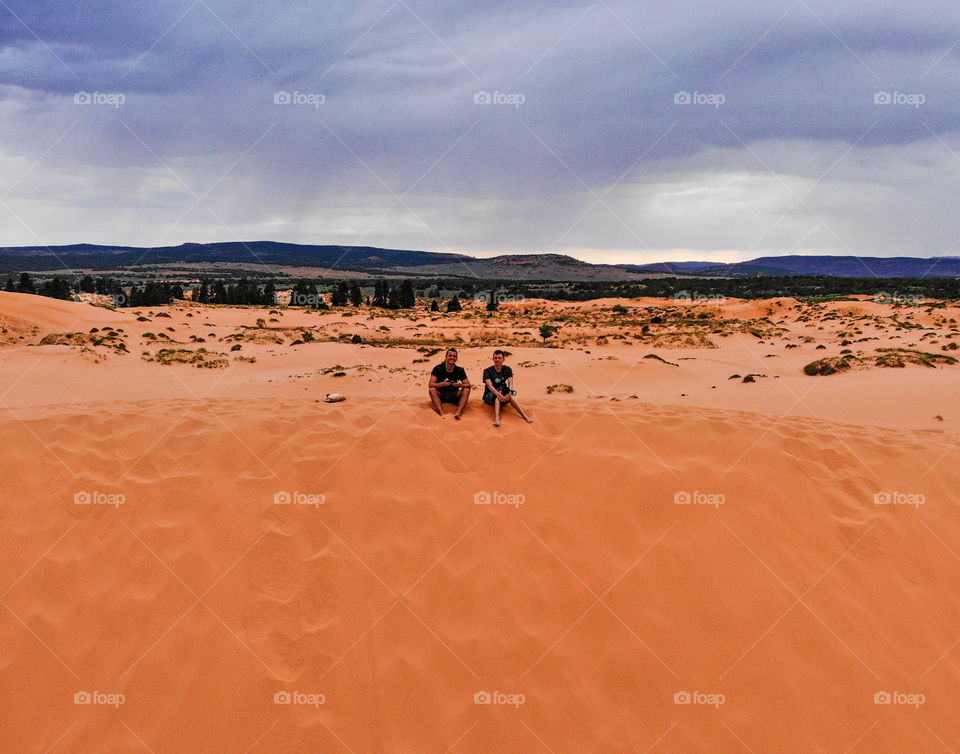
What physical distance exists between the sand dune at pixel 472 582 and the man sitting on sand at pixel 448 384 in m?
0.59


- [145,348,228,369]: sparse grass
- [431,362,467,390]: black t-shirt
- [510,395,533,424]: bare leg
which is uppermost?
[431,362,467,390]: black t-shirt

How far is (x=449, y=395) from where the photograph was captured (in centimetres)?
920

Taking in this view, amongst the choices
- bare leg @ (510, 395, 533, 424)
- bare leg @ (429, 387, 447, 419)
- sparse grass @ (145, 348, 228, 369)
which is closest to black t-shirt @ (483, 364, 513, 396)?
bare leg @ (510, 395, 533, 424)

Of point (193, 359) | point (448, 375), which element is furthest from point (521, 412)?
point (193, 359)

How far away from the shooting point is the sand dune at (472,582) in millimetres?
4273

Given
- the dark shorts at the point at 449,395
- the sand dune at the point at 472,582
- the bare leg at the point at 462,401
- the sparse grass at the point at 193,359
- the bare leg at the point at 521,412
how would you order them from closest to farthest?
the sand dune at the point at 472,582, the bare leg at the point at 521,412, the bare leg at the point at 462,401, the dark shorts at the point at 449,395, the sparse grass at the point at 193,359

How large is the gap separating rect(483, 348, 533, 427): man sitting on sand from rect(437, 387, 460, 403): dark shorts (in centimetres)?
58

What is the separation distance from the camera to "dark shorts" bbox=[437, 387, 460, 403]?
9156 mm

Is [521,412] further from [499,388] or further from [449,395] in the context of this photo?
[449,395]

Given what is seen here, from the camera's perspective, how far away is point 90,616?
A: 16.1 feet

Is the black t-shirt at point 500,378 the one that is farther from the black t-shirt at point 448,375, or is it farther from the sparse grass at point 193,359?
the sparse grass at point 193,359

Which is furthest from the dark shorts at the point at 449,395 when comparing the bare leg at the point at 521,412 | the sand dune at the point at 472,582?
the bare leg at the point at 521,412

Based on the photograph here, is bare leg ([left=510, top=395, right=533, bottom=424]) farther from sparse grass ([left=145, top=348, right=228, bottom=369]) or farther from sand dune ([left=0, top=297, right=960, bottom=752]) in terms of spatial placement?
sparse grass ([left=145, top=348, right=228, bottom=369])

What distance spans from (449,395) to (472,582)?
4275 millimetres
